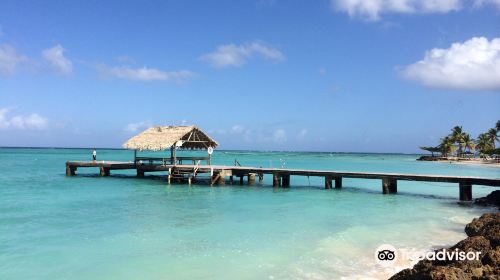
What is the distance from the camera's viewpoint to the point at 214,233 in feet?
38.3

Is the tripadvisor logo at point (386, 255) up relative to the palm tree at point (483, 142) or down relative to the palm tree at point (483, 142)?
down

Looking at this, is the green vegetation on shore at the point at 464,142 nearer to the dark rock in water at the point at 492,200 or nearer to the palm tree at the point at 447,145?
the palm tree at the point at 447,145

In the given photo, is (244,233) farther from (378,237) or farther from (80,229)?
(80,229)

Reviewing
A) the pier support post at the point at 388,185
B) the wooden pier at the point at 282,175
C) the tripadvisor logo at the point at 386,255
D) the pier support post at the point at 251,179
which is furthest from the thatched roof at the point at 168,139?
the tripadvisor logo at the point at 386,255

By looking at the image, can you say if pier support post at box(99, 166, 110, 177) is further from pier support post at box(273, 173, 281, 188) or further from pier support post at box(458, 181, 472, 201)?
pier support post at box(458, 181, 472, 201)

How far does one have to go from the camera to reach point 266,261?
9.04 meters

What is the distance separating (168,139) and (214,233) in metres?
15.3

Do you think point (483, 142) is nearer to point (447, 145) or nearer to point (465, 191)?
point (447, 145)

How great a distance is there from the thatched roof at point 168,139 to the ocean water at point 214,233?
225 inches

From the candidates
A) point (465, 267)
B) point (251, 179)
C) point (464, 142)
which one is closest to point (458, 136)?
point (464, 142)

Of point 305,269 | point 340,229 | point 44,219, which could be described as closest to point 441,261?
point 305,269

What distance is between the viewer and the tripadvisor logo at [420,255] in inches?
268

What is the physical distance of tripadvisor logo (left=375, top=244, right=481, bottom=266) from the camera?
22.3 ft

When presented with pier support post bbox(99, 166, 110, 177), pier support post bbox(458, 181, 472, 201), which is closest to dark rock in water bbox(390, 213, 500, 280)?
pier support post bbox(458, 181, 472, 201)
